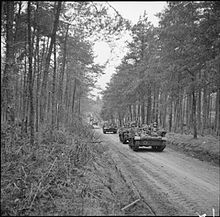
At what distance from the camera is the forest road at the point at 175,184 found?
6170 millimetres

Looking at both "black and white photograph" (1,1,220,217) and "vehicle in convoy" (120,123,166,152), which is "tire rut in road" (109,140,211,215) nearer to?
"black and white photograph" (1,1,220,217)

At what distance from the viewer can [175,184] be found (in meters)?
8.31

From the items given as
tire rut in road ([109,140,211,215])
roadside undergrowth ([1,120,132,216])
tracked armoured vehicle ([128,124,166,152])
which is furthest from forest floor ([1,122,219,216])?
tracked armoured vehicle ([128,124,166,152])

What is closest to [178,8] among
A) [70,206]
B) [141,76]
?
[70,206]

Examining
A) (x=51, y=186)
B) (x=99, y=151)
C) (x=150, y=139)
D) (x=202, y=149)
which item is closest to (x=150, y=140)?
(x=150, y=139)

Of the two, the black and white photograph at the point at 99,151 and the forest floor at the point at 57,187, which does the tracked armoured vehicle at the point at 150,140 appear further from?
the forest floor at the point at 57,187

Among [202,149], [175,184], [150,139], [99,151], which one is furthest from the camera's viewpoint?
[150,139]

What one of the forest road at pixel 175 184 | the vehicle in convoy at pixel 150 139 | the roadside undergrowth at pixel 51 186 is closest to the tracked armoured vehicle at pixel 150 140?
the vehicle in convoy at pixel 150 139

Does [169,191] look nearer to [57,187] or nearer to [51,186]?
[57,187]

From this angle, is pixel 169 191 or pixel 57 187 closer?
pixel 57 187

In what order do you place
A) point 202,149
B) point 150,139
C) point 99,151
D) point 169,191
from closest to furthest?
point 169,191 → point 99,151 → point 202,149 → point 150,139

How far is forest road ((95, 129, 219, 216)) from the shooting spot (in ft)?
20.2

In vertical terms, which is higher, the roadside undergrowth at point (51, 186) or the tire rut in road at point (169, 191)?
the roadside undergrowth at point (51, 186)

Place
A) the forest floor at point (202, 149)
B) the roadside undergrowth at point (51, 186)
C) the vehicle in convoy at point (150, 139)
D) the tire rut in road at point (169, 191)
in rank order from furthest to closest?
the vehicle in convoy at point (150, 139) → the forest floor at point (202, 149) → the tire rut in road at point (169, 191) → the roadside undergrowth at point (51, 186)
